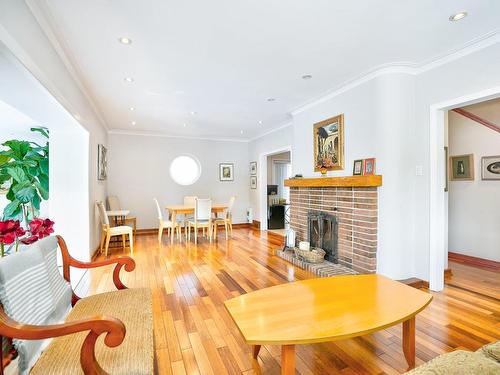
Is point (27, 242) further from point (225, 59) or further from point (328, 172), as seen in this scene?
point (328, 172)

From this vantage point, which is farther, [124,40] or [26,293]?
[124,40]

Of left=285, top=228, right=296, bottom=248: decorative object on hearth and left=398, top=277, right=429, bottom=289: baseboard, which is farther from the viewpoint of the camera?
left=285, top=228, right=296, bottom=248: decorative object on hearth

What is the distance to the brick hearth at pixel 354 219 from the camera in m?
3.12

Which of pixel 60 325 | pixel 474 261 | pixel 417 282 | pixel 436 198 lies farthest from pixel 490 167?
pixel 60 325

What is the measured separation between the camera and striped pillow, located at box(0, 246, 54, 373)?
3.68ft

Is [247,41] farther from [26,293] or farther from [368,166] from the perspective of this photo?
[26,293]

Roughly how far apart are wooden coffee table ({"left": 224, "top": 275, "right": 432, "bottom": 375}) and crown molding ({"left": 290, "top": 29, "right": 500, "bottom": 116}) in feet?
7.80

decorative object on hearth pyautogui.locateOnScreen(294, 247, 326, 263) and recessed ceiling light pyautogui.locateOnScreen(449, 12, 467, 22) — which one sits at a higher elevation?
recessed ceiling light pyautogui.locateOnScreen(449, 12, 467, 22)

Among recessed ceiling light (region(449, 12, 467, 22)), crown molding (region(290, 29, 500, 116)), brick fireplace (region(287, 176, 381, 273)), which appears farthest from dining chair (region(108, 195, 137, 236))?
recessed ceiling light (region(449, 12, 467, 22))

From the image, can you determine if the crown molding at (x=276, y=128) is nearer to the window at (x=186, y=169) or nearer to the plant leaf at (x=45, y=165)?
the window at (x=186, y=169)

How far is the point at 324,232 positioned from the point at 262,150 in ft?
11.2

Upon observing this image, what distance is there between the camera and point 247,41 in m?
2.46

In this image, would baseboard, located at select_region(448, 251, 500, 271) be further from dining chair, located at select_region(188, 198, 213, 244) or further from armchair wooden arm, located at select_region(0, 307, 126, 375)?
armchair wooden arm, located at select_region(0, 307, 126, 375)

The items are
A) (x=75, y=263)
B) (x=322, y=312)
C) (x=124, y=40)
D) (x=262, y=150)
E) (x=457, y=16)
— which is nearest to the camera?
(x=322, y=312)
